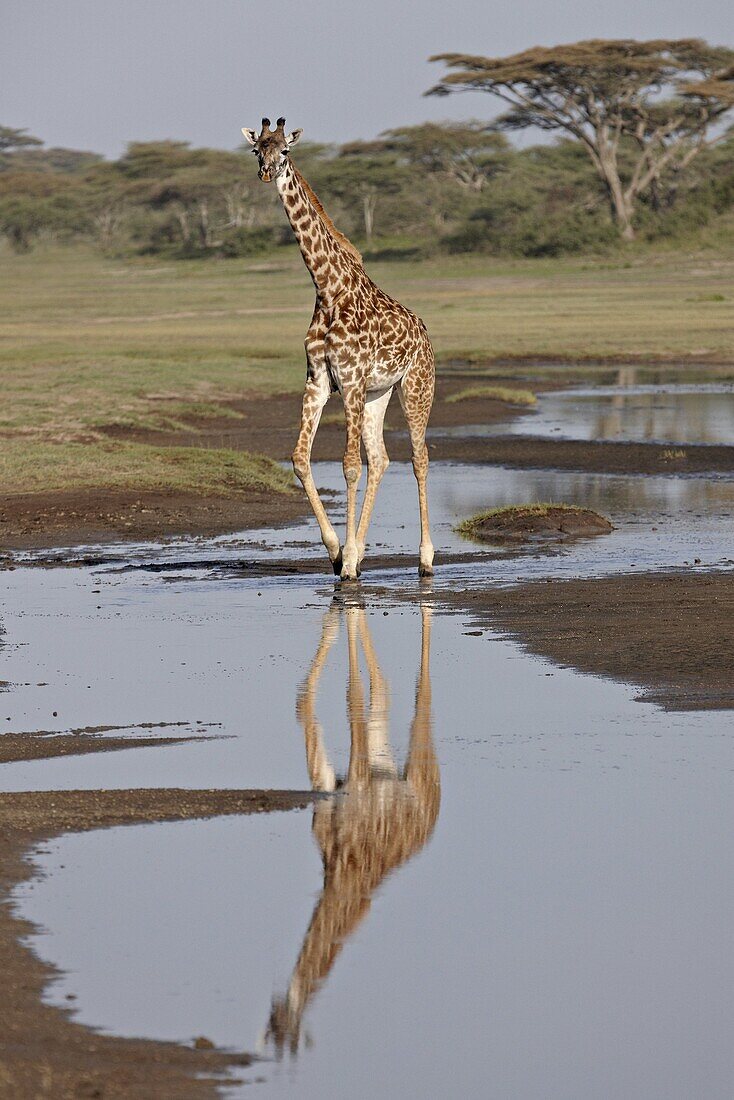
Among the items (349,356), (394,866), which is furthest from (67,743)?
(349,356)

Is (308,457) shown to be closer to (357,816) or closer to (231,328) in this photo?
(357,816)

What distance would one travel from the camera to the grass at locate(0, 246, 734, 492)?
25781mm

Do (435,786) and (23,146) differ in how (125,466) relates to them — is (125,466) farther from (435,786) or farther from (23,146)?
(23,146)

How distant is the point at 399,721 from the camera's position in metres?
8.53

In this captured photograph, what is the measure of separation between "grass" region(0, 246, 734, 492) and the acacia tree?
605cm

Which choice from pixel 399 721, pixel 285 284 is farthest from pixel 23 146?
pixel 399 721

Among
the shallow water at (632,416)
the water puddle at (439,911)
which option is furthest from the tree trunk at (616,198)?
the water puddle at (439,911)

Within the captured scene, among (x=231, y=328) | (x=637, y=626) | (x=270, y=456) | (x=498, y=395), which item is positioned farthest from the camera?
(x=231, y=328)

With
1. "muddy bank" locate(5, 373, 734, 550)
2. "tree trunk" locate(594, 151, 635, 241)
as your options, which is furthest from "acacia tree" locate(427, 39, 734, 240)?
"muddy bank" locate(5, 373, 734, 550)

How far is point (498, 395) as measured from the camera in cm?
3114

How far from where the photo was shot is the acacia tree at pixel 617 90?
73.4 meters

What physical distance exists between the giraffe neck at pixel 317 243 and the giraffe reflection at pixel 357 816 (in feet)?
13.7

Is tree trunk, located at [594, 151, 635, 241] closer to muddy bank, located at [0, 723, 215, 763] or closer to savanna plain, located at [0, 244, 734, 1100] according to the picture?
savanna plain, located at [0, 244, 734, 1100]

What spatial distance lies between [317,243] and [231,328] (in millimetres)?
37343
